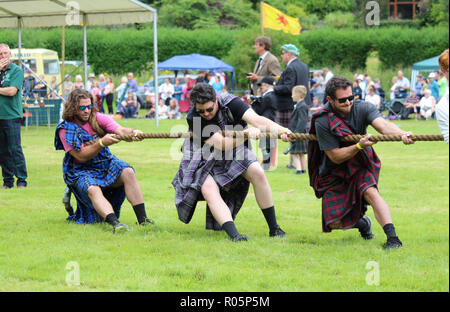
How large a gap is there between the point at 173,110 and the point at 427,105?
30.4 ft

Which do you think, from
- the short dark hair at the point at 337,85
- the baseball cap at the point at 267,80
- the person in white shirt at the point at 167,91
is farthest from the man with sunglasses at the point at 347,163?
the person in white shirt at the point at 167,91

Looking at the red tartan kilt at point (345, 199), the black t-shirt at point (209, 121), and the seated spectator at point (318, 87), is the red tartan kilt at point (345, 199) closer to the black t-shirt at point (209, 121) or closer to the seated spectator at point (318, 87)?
the black t-shirt at point (209, 121)

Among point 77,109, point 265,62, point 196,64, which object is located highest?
point 196,64

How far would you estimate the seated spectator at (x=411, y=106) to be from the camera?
24.7 metres

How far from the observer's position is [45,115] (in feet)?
72.4

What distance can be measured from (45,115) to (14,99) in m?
12.3

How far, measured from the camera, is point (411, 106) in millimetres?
24562

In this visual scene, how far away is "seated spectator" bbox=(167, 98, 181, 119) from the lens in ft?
88.6

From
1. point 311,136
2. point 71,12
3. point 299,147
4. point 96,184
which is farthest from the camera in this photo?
point 71,12

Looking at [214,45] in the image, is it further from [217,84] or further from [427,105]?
Result: [427,105]

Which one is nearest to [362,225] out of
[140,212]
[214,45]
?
[140,212]

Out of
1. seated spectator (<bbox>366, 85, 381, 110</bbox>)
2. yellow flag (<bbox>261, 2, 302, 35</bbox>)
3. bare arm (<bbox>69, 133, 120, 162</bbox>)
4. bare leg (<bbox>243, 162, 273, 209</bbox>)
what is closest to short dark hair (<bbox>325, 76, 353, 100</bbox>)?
bare leg (<bbox>243, 162, 273, 209</bbox>)

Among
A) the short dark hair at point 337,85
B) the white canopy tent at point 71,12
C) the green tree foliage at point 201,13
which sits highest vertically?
the green tree foliage at point 201,13

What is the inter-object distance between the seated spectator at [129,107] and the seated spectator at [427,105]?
1034 cm
